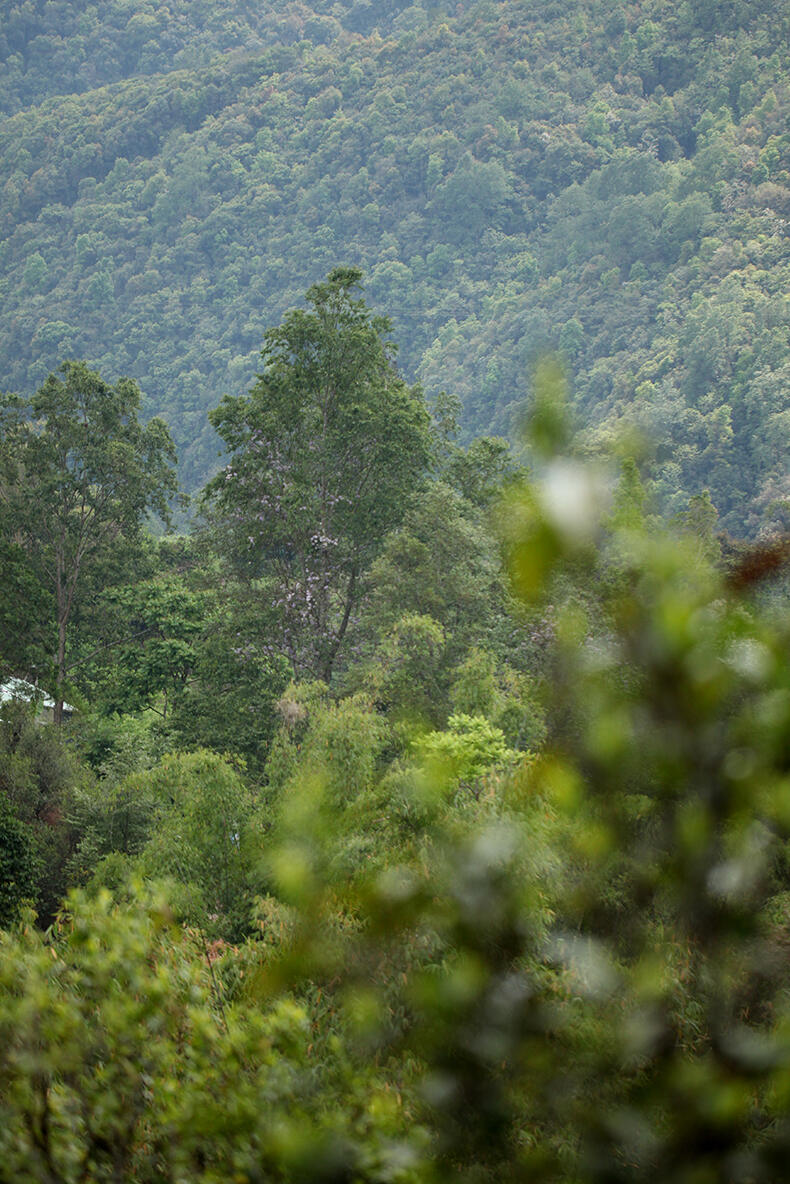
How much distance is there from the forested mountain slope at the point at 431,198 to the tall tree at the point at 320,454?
125ft

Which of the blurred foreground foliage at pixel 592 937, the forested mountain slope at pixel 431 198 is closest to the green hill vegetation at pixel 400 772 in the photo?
the blurred foreground foliage at pixel 592 937

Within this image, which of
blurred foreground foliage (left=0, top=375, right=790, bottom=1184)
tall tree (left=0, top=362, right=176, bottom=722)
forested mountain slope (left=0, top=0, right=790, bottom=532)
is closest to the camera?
blurred foreground foliage (left=0, top=375, right=790, bottom=1184)

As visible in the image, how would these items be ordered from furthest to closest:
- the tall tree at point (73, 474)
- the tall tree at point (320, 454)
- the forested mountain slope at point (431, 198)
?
the forested mountain slope at point (431, 198) → the tall tree at point (73, 474) → the tall tree at point (320, 454)

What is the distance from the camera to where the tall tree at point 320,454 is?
15.1 m

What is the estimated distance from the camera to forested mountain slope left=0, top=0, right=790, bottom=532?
6094 centimetres

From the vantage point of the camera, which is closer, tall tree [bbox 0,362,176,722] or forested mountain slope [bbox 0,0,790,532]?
tall tree [bbox 0,362,176,722]

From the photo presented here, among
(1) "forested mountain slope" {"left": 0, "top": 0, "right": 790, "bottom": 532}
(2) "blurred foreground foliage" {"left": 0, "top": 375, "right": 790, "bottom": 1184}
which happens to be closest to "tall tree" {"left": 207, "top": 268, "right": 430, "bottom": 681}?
(2) "blurred foreground foliage" {"left": 0, "top": 375, "right": 790, "bottom": 1184}

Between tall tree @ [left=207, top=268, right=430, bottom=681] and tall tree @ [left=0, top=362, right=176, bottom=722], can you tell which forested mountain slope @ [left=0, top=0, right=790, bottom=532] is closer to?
tall tree @ [left=0, top=362, right=176, bottom=722]

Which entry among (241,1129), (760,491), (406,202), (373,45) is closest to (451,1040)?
(241,1129)

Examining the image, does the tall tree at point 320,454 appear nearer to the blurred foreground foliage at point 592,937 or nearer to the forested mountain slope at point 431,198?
the blurred foreground foliage at point 592,937

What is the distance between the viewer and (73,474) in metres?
17.8

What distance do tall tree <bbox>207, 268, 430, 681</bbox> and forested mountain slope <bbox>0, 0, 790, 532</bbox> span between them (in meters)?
38.0

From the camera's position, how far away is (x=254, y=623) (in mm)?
14867

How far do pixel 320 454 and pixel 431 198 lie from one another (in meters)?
73.2
